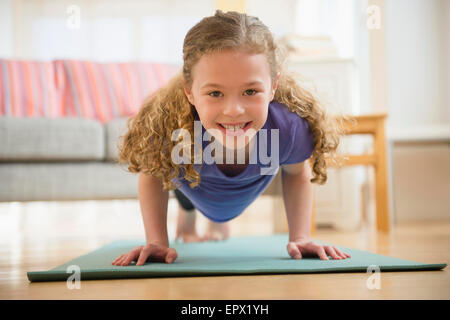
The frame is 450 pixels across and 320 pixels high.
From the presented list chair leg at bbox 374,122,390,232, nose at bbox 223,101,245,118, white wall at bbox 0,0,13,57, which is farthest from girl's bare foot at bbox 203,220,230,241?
white wall at bbox 0,0,13,57

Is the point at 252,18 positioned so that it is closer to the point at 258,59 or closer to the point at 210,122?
the point at 258,59

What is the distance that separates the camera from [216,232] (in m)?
1.54

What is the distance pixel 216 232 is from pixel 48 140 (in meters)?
0.75

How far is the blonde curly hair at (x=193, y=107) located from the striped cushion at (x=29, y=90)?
144cm

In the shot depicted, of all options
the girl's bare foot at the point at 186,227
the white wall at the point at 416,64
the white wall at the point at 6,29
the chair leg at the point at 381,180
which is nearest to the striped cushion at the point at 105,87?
the girl's bare foot at the point at 186,227

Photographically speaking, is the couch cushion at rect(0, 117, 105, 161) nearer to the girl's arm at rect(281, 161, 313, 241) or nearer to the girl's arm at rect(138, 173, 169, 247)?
the girl's arm at rect(138, 173, 169, 247)

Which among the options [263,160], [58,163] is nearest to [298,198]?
[263,160]

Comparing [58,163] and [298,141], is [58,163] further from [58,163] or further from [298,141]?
[298,141]

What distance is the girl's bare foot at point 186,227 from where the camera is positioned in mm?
1507

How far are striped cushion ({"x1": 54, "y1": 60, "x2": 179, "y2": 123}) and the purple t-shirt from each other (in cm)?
136

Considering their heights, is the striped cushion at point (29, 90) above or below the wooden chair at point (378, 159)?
above

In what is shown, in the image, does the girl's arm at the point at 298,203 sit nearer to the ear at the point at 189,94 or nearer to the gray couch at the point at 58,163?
the ear at the point at 189,94

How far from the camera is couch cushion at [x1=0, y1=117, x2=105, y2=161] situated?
5.62 ft

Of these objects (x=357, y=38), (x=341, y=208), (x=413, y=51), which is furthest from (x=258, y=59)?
(x=357, y=38)
